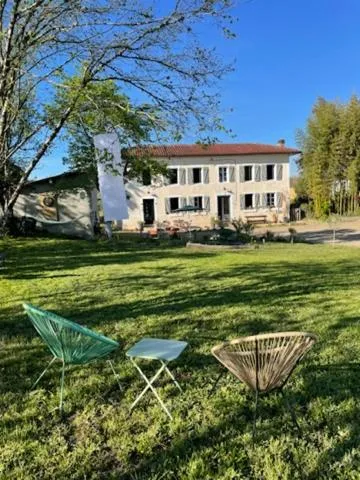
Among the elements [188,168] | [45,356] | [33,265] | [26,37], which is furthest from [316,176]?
[45,356]

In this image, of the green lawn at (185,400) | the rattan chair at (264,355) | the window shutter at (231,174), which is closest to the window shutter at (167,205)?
the window shutter at (231,174)

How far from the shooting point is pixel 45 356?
4008 millimetres

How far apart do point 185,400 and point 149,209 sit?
30.0 metres

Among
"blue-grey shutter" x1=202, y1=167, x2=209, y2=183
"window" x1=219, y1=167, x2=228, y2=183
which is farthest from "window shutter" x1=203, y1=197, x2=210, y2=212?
"window" x1=219, y1=167, x2=228, y2=183

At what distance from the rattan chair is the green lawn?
9.8 inches

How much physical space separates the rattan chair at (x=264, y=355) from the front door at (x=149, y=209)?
30.1 m

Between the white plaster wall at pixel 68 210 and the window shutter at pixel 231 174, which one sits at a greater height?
the window shutter at pixel 231 174

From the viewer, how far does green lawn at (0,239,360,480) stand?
2.32 m

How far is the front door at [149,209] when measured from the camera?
3258cm

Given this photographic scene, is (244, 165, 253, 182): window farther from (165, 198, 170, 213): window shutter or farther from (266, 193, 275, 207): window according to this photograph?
(165, 198, 170, 213): window shutter

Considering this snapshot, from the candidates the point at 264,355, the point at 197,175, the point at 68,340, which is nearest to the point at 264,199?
the point at 197,175

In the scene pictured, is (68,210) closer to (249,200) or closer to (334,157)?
(249,200)

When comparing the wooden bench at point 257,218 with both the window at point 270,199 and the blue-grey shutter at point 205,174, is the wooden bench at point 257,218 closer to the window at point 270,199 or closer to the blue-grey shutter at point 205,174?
the window at point 270,199

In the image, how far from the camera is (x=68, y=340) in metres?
2.87
